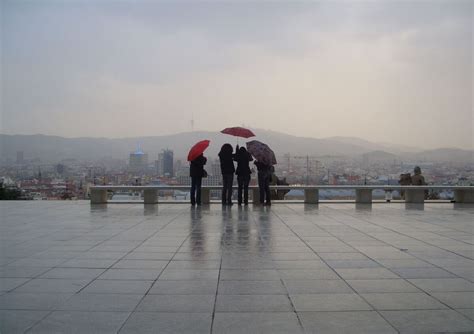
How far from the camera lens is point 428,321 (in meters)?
4.50

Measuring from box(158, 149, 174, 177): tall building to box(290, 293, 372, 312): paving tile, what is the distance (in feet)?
43.6

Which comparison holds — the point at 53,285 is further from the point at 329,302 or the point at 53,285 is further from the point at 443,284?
the point at 443,284

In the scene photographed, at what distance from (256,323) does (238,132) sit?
11553 mm

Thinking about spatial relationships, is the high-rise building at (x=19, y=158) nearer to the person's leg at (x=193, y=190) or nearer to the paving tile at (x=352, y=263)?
the person's leg at (x=193, y=190)

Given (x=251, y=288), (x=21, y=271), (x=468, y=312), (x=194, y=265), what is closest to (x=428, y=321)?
(x=468, y=312)

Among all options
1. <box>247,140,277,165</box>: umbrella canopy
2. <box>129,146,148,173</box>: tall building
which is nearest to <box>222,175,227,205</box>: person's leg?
<box>247,140,277,165</box>: umbrella canopy

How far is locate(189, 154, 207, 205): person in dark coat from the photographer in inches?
600

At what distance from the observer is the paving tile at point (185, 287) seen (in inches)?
214

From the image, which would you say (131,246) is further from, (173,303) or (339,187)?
(339,187)

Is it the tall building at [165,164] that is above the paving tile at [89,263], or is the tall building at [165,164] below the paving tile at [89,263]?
above

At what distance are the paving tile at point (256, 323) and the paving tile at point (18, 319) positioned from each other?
5.60ft

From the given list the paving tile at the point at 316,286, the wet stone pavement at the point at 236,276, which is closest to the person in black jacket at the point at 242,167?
the wet stone pavement at the point at 236,276

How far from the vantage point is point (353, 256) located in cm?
748

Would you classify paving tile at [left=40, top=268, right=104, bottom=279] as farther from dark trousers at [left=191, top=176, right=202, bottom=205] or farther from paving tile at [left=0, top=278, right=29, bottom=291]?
dark trousers at [left=191, top=176, right=202, bottom=205]
